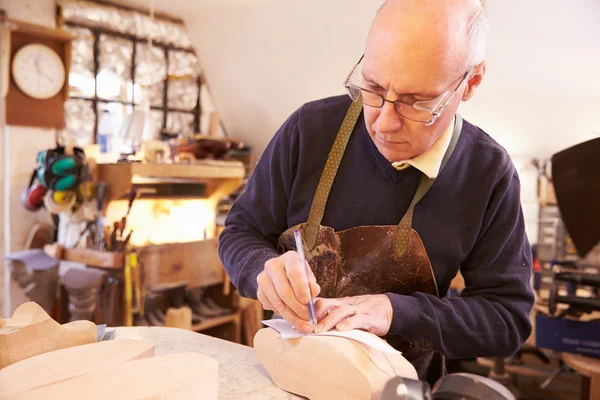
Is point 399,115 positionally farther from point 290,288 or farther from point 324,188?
point 290,288

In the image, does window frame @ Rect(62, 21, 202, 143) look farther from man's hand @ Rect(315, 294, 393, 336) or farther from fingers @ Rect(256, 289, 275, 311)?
man's hand @ Rect(315, 294, 393, 336)

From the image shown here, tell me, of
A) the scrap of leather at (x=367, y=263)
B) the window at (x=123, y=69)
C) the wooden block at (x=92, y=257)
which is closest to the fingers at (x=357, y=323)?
the scrap of leather at (x=367, y=263)

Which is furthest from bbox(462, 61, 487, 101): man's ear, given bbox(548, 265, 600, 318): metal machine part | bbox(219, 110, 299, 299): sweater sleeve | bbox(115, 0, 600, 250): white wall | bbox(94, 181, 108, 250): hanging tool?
bbox(94, 181, 108, 250): hanging tool

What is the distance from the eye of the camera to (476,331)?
4.63 feet

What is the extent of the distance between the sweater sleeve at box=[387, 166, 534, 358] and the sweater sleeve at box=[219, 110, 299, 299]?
457 millimetres

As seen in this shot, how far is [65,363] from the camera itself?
1071 millimetres

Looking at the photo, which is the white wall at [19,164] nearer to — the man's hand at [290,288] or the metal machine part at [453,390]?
the man's hand at [290,288]

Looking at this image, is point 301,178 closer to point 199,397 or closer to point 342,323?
point 342,323

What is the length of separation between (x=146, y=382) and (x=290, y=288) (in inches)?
14.3

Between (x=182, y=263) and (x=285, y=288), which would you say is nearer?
(x=285, y=288)

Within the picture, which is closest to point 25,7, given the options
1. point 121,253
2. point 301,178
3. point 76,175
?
point 76,175

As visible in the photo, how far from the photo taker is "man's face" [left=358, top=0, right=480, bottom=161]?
48.8 inches

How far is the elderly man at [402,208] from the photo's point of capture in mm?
1267

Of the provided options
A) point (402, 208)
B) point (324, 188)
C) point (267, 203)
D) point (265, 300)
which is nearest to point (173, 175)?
point (267, 203)
